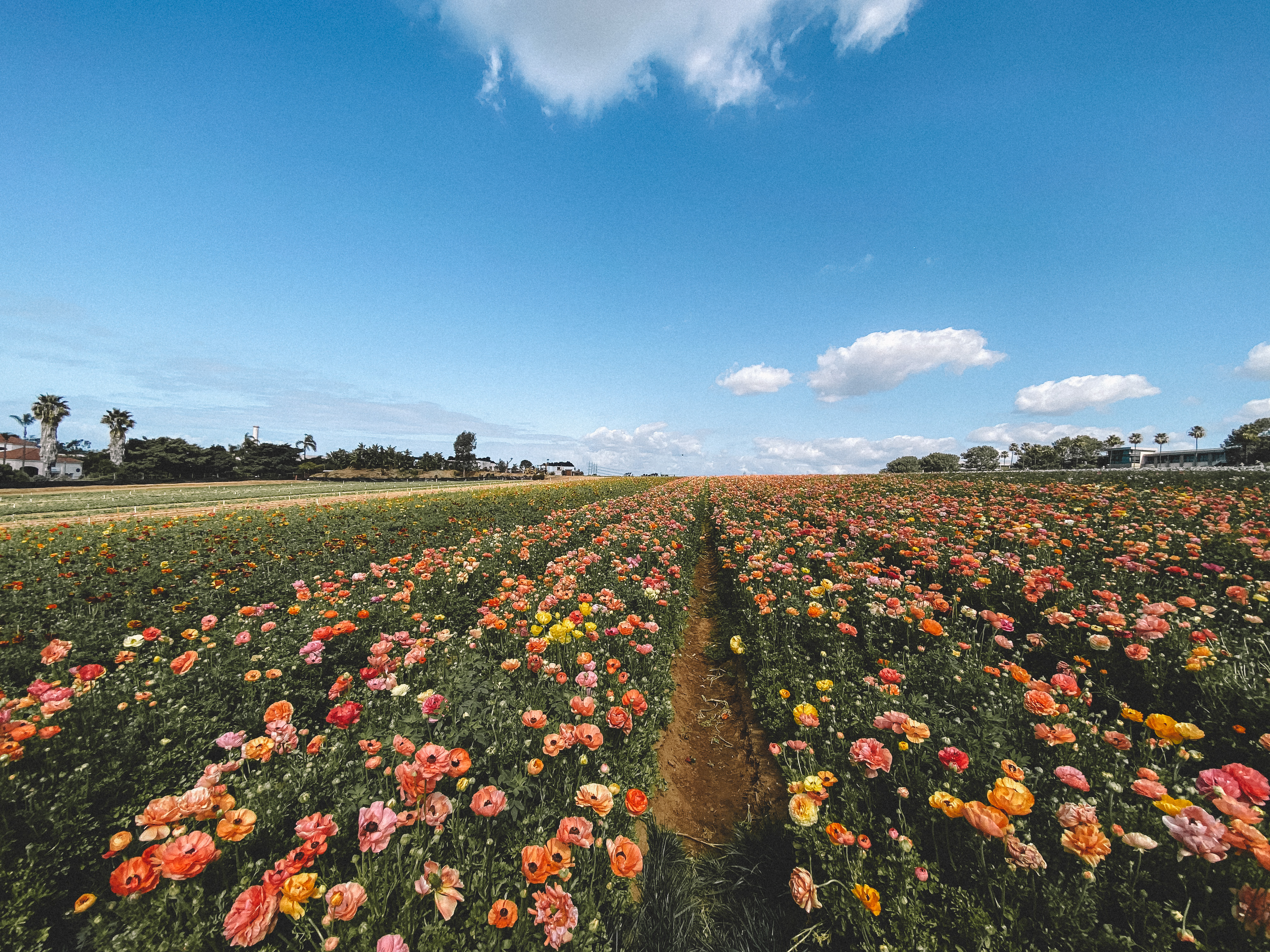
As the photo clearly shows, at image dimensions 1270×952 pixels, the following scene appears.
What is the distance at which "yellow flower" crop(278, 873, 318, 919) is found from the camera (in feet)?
5.04

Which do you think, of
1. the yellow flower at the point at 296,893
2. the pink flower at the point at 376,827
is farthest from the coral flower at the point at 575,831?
the yellow flower at the point at 296,893

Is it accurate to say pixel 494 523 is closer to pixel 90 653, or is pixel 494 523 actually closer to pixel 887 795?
pixel 90 653

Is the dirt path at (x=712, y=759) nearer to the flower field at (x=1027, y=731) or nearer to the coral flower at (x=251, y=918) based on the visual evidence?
the flower field at (x=1027, y=731)

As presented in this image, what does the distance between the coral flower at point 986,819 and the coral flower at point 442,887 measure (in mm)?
2115

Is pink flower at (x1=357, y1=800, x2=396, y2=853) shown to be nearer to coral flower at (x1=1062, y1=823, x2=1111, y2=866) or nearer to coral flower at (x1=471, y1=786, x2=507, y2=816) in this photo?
coral flower at (x1=471, y1=786, x2=507, y2=816)

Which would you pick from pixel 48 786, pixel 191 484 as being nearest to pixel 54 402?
pixel 191 484

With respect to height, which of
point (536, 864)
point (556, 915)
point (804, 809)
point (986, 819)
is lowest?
point (556, 915)

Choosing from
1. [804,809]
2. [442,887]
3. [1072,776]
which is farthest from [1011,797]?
[442,887]

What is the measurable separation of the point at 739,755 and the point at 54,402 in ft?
342

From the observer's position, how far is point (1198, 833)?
67.4 inches

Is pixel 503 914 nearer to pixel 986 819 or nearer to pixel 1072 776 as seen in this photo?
pixel 986 819

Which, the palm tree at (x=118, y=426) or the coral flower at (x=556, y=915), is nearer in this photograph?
the coral flower at (x=556, y=915)

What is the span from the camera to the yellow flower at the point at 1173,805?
1796 millimetres

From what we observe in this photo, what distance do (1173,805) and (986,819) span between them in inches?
30.9
